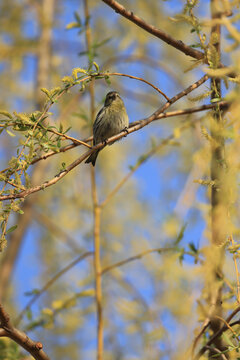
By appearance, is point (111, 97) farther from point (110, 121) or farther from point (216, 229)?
point (216, 229)

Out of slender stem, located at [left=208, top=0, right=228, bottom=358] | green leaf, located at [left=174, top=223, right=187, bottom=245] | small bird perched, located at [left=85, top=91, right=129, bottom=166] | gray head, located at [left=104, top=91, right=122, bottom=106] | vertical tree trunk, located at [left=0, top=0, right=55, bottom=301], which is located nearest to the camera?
slender stem, located at [left=208, top=0, right=228, bottom=358]

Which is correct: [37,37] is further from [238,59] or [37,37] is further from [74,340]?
[238,59]

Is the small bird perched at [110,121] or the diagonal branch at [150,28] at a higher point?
the small bird perched at [110,121]

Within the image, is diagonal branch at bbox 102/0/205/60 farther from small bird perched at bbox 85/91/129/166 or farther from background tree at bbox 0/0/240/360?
small bird perched at bbox 85/91/129/166

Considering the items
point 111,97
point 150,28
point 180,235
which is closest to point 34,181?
point 111,97

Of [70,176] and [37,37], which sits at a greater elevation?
[37,37]

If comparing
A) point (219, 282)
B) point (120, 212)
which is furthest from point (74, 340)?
point (219, 282)

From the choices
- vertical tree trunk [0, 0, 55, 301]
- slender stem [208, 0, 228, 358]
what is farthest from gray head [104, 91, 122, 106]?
slender stem [208, 0, 228, 358]

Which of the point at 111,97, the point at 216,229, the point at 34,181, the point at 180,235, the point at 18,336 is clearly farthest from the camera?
the point at 34,181

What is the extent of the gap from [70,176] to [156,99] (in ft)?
4.98

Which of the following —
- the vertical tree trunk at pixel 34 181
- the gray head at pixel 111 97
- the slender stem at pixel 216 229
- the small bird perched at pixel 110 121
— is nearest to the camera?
the slender stem at pixel 216 229

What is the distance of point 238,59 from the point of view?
99cm

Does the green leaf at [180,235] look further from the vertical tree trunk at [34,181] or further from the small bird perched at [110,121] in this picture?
the vertical tree trunk at [34,181]

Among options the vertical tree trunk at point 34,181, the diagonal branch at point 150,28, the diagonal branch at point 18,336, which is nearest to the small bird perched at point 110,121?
the vertical tree trunk at point 34,181
